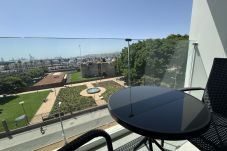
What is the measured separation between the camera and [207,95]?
137cm

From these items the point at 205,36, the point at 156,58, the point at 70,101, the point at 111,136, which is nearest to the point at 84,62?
the point at 111,136

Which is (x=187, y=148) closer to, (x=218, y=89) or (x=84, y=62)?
(x=218, y=89)

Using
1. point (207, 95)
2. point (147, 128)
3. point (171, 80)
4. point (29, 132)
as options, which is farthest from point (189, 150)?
point (29, 132)

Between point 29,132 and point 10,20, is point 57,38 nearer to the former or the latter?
point 10,20

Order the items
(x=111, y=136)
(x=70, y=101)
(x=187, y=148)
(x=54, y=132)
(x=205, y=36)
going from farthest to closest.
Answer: (x=70, y=101) < (x=54, y=132) < (x=205, y=36) < (x=111, y=136) < (x=187, y=148)

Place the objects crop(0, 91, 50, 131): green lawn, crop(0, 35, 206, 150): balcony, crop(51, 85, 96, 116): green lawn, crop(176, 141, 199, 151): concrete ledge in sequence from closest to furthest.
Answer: crop(176, 141, 199, 151): concrete ledge < crop(0, 35, 206, 150): balcony < crop(0, 91, 50, 131): green lawn < crop(51, 85, 96, 116): green lawn

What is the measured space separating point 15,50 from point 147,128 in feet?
5.08

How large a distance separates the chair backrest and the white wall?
1009 mm

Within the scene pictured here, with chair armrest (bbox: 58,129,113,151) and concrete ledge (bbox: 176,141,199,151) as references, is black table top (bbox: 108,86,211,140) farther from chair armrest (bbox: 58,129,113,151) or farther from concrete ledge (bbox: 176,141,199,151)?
concrete ledge (bbox: 176,141,199,151)

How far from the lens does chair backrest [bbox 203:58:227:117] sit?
4.24ft

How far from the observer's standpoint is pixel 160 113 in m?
0.94

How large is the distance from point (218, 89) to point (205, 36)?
1.40m

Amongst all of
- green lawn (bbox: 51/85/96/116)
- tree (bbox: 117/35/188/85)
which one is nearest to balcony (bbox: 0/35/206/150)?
tree (bbox: 117/35/188/85)

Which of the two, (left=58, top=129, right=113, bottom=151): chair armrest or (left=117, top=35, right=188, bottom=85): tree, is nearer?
(left=58, top=129, right=113, bottom=151): chair armrest
